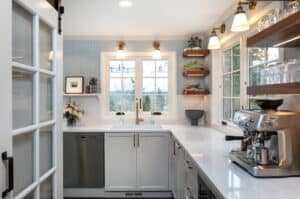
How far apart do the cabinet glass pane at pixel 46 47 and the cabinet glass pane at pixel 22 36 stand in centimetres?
15

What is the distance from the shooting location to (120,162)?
4.03 metres

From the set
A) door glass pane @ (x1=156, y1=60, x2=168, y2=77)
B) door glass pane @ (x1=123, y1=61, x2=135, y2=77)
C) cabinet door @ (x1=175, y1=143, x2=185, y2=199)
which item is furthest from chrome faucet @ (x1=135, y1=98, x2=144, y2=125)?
cabinet door @ (x1=175, y1=143, x2=185, y2=199)

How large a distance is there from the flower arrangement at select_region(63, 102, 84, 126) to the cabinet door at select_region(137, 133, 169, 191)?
39.4 inches

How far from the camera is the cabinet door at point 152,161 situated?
4.04m

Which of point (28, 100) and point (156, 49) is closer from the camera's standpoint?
point (28, 100)

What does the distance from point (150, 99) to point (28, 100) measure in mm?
3205

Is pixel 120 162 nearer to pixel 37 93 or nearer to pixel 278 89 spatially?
pixel 37 93

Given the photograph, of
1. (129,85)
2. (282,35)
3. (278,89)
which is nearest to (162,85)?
(129,85)

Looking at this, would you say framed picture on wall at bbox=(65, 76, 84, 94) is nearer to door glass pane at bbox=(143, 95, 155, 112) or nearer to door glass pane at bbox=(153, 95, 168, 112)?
door glass pane at bbox=(143, 95, 155, 112)

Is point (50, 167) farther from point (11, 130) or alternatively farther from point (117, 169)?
point (117, 169)

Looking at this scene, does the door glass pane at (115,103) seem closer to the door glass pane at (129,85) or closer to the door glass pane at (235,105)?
the door glass pane at (129,85)

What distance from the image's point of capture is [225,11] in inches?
132

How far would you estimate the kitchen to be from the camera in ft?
4.91

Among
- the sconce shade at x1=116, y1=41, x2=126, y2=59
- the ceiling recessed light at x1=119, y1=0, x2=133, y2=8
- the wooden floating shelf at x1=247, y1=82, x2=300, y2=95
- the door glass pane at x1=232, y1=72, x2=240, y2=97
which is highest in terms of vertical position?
the ceiling recessed light at x1=119, y1=0, x2=133, y2=8
